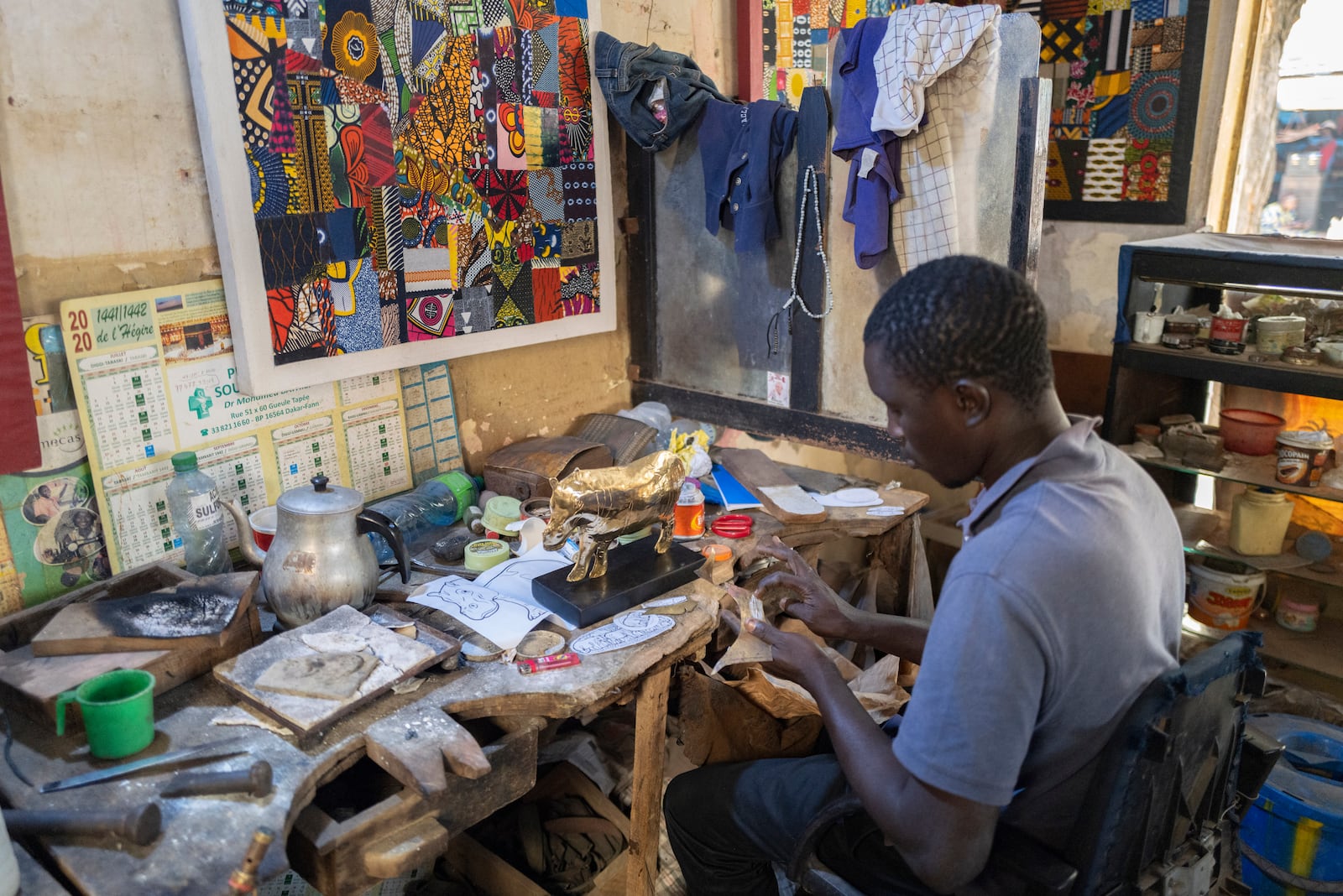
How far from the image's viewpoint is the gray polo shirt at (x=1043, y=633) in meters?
1.30

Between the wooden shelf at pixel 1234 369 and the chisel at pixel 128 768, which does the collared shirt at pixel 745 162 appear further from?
the chisel at pixel 128 768

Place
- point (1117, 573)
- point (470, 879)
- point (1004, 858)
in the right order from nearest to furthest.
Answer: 1. point (1117, 573)
2. point (1004, 858)
3. point (470, 879)

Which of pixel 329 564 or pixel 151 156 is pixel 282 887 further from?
pixel 151 156

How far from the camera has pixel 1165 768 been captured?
1.44 meters

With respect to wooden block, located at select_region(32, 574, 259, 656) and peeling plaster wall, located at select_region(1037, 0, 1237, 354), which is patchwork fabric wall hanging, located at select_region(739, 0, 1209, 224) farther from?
wooden block, located at select_region(32, 574, 259, 656)

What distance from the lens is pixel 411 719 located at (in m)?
1.76

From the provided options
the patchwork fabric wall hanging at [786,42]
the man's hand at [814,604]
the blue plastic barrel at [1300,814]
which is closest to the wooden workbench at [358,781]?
the man's hand at [814,604]

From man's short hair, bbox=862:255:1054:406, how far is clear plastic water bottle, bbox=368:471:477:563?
1.61m

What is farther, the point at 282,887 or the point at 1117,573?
the point at 282,887

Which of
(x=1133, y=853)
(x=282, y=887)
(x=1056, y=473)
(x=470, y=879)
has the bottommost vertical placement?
(x=470, y=879)

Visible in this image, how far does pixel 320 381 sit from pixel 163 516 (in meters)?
0.51

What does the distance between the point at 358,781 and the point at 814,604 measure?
3.53ft

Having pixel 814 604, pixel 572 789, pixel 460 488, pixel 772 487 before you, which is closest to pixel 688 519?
pixel 772 487

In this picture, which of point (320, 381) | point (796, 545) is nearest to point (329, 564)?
point (320, 381)
